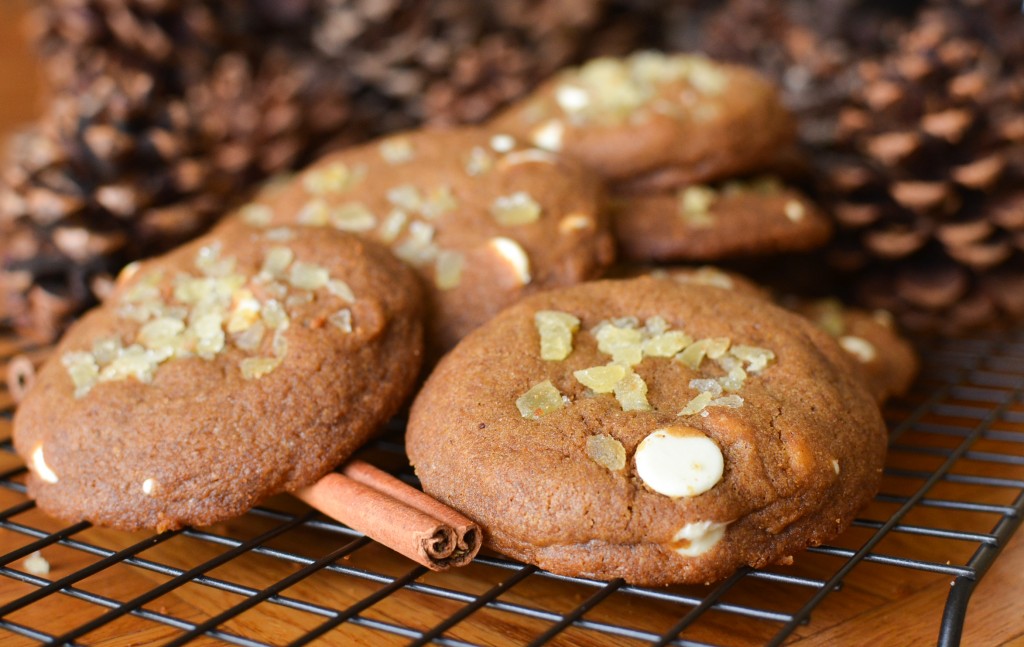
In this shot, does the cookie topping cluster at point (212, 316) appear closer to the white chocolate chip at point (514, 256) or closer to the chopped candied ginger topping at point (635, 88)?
the white chocolate chip at point (514, 256)

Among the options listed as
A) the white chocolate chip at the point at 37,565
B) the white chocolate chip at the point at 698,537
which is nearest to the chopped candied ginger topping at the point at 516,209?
the white chocolate chip at the point at 698,537

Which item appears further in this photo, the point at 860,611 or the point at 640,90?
the point at 640,90

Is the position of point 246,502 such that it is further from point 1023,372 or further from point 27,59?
point 27,59

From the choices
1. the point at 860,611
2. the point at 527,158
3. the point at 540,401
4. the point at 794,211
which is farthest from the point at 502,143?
the point at 860,611

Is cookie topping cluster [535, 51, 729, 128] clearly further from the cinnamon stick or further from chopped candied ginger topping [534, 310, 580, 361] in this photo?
the cinnamon stick

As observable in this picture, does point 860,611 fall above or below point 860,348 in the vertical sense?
below

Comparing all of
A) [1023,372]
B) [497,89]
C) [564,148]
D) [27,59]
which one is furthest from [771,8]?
[27,59]

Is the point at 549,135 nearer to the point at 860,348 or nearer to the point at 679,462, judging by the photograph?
the point at 860,348
